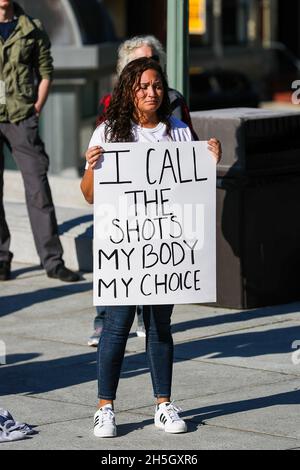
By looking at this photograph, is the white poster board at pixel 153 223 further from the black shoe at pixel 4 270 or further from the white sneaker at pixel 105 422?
the black shoe at pixel 4 270

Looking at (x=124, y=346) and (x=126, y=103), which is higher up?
(x=126, y=103)

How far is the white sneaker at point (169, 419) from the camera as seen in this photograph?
622 centimetres

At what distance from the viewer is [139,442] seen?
611 centimetres

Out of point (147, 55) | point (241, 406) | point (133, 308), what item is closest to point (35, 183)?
point (147, 55)

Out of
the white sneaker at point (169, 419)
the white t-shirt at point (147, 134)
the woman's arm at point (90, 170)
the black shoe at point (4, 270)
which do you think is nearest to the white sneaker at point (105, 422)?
the white sneaker at point (169, 419)

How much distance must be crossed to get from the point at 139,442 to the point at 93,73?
36.1 ft

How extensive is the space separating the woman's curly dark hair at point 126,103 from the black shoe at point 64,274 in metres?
3.61

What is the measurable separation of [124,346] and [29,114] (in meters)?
3.70

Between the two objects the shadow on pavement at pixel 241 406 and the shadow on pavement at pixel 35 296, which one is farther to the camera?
the shadow on pavement at pixel 35 296

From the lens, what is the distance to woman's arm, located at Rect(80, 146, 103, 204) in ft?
20.3

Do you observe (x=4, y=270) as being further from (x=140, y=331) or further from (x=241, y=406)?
(x=241, y=406)

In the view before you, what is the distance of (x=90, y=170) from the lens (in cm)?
626

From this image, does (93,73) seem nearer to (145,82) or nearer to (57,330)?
(57,330)

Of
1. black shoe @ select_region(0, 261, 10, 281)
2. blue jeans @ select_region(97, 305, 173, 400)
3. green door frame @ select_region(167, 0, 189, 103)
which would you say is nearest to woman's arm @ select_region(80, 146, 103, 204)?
blue jeans @ select_region(97, 305, 173, 400)
